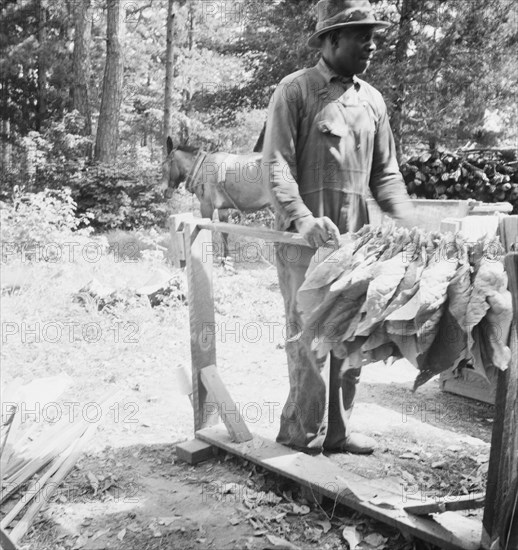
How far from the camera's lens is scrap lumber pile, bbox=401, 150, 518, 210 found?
8.99 m

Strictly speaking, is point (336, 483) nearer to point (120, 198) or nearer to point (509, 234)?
point (509, 234)

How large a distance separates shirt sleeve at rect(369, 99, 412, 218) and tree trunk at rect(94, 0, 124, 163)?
12.7 meters

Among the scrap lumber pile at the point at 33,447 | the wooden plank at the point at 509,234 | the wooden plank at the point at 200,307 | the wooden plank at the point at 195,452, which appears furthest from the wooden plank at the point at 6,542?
the wooden plank at the point at 509,234

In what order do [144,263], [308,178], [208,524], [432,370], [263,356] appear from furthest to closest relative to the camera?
[144,263] → [263,356] → [308,178] → [208,524] → [432,370]

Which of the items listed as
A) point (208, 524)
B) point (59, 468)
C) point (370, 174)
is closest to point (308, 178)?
point (370, 174)

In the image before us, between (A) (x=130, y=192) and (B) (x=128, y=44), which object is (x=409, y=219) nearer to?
(A) (x=130, y=192)

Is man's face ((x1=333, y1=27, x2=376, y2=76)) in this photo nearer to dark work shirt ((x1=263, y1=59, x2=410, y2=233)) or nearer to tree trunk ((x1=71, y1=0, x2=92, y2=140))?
dark work shirt ((x1=263, y1=59, x2=410, y2=233))

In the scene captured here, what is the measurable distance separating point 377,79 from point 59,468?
909cm

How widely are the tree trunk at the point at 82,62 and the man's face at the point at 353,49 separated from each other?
1475 cm

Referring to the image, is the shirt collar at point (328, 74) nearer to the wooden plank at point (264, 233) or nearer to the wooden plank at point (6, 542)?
the wooden plank at point (264, 233)

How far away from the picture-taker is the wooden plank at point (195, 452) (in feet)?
12.2

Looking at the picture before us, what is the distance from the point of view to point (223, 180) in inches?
344

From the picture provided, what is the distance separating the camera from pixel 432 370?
196 centimetres

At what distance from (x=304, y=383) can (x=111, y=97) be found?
1335 centimetres
